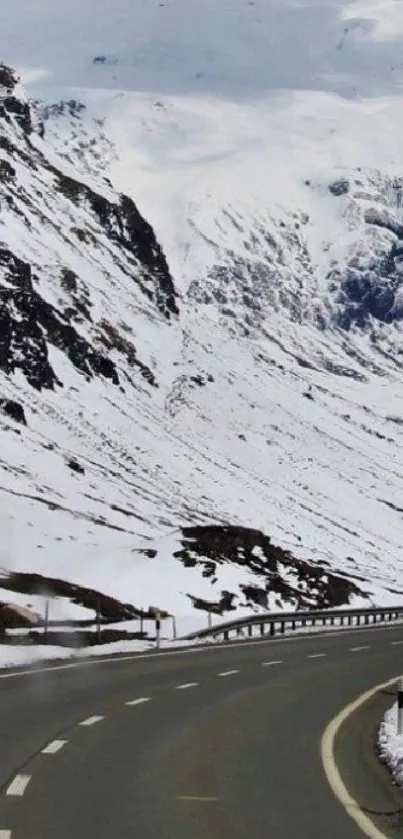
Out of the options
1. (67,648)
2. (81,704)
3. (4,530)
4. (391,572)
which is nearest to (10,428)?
(391,572)

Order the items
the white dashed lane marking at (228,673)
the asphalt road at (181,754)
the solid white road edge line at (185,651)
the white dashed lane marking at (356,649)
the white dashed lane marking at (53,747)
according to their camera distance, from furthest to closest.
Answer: the white dashed lane marking at (356,649), the white dashed lane marking at (228,673), the solid white road edge line at (185,651), the white dashed lane marking at (53,747), the asphalt road at (181,754)

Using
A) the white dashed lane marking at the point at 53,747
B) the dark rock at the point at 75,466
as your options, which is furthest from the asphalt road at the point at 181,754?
the dark rock at the point at 75,466

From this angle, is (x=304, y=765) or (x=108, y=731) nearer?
(x=304, y=765)

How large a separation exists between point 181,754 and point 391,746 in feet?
8.82

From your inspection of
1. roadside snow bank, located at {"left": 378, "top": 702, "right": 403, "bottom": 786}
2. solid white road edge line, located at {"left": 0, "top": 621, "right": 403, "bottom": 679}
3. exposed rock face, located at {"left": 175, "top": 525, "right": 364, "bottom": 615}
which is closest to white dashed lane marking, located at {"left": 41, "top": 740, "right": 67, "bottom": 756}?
roadside snow bank, located at {"left": 378, "top": 702, "right": 403, "bottom": 786}

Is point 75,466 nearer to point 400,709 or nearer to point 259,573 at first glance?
point 259,573

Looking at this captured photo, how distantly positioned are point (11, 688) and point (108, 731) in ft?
19.8

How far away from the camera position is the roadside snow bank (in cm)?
1579

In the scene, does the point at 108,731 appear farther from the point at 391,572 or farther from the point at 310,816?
the point at 391,572

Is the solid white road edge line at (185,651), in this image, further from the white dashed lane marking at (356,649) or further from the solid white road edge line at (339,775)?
the solid white road edge line at (339,775)

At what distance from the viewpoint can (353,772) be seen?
52.5 ft

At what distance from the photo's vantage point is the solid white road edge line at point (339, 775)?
12625mm

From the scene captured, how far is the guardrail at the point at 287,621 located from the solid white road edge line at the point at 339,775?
67.6 ft

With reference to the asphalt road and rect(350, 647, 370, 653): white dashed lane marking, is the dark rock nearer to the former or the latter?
rect(350, 647, 370, 653): white dashed lane marking
